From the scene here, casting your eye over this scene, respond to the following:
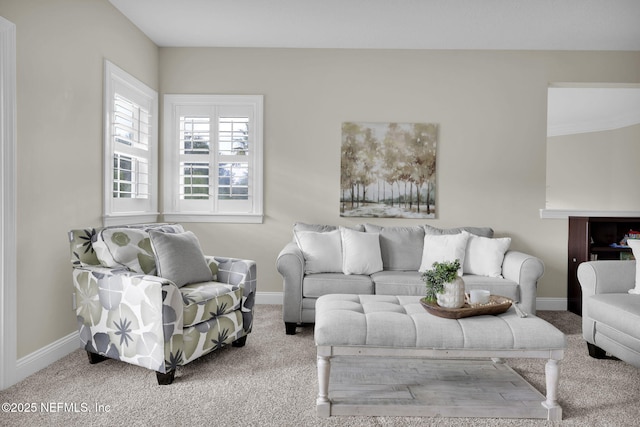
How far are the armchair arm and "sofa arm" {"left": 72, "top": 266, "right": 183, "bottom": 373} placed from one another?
2.26 feet

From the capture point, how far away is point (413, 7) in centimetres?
349

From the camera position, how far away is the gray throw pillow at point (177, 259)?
2865mm

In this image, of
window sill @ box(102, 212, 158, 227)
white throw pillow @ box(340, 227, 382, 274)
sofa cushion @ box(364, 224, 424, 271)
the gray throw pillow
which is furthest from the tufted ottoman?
window sill @ box(102, 212, 158, 227)

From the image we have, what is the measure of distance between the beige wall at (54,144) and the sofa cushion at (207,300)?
896 millimetres

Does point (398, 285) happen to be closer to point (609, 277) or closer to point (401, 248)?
point (401, 248)

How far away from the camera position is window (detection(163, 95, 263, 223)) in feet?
14.6

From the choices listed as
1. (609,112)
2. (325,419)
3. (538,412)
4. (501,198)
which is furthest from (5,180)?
(609,112)

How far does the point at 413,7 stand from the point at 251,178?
221cm

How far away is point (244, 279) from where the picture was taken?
3143mm

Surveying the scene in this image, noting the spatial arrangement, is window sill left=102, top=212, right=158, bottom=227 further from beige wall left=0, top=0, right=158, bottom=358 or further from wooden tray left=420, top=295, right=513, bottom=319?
wooden tray left=420, top=295, right=513, bottom=319

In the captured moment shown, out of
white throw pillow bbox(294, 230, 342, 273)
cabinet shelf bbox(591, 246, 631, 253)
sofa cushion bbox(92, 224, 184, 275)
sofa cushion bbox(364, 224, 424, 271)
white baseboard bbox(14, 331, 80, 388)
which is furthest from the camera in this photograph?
cabinet shelf bbox(591, 246, 631, 253)

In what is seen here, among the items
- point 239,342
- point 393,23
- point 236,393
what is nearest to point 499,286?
point 239,342

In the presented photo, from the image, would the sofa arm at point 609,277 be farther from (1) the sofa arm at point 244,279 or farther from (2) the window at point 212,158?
(2) the window at point 212,158

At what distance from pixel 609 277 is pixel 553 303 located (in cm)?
148
